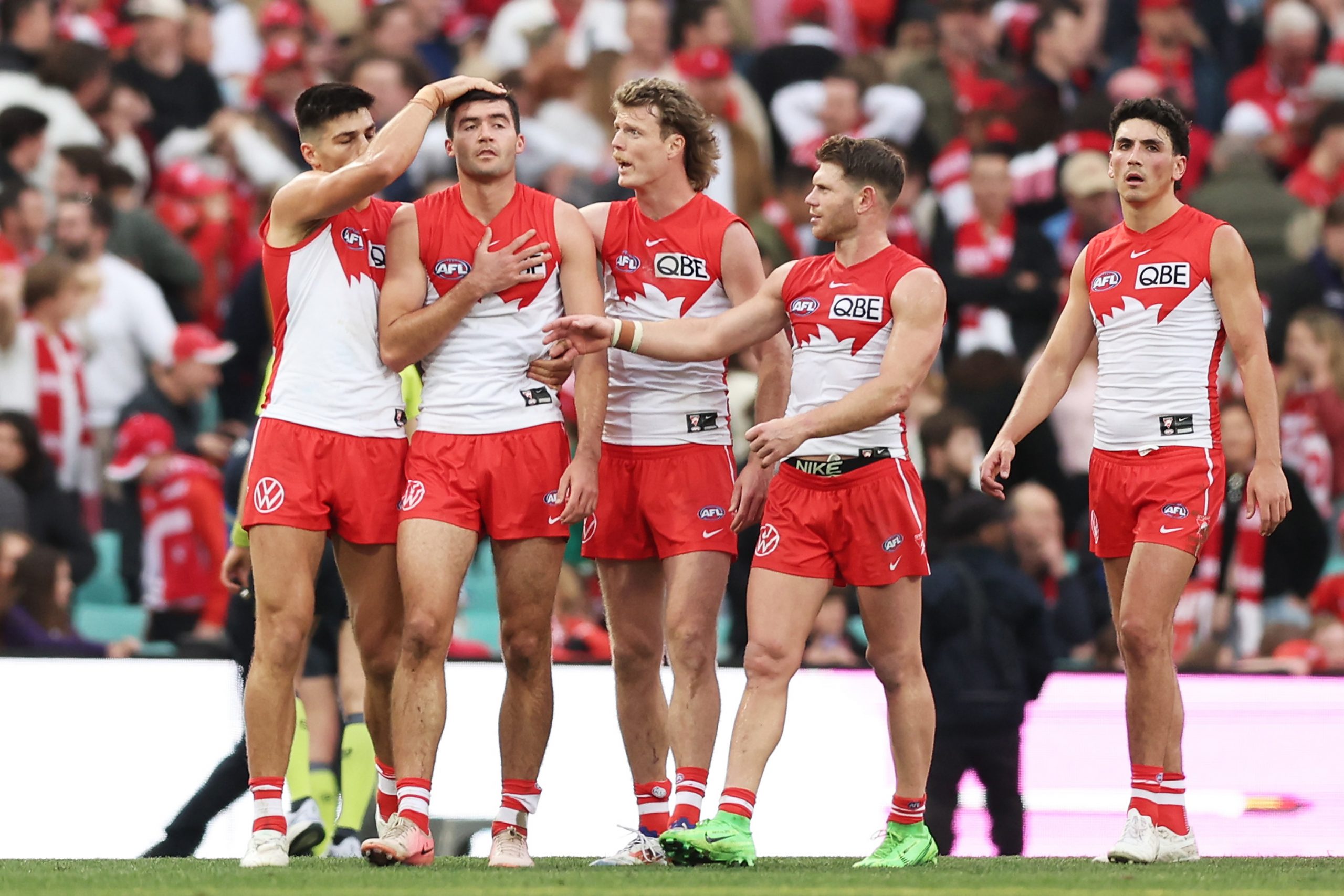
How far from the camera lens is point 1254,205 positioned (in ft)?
44.0

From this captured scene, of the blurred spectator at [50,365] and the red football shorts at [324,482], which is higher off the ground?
the blurred spectator at [50,365]

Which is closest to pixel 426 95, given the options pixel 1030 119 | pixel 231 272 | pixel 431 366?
pixel 431 366

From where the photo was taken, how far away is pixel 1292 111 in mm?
15039

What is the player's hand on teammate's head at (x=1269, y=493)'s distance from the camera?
23.9 feet

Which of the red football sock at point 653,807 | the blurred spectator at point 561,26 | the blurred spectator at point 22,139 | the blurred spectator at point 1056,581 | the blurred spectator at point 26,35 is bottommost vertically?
the red football sock at point 653,807

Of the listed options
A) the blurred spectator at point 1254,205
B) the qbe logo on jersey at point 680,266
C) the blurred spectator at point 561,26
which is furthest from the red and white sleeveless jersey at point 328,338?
the blurred spectator at point 561,26

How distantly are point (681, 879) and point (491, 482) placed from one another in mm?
1564

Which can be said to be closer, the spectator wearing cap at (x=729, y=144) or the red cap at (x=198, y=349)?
the red cap at (x=198, y=349)

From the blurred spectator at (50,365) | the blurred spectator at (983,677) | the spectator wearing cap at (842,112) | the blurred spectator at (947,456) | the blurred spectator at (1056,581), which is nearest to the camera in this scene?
the blurred spectator at (983,677)

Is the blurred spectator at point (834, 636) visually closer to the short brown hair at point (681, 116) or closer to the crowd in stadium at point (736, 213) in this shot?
the crowd in stadium at point (736, 213)

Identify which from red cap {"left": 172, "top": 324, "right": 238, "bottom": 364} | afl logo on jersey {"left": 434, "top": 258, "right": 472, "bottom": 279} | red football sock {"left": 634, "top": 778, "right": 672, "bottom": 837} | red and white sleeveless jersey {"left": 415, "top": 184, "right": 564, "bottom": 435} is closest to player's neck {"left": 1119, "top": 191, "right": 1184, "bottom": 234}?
red and white sleeveless jersey {"left": 415, "top": 184, "right": 564, "bottom": 435}

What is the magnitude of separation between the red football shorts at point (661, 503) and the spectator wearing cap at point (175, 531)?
166 inches

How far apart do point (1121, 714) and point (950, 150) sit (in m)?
5.52

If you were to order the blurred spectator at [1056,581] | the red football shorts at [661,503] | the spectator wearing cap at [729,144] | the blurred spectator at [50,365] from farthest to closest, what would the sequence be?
the spectator wearing cap at [729,144], the blurred spectator at [50,365], the blurred spectator at [1056,581], the red football shorts at [661,503]
